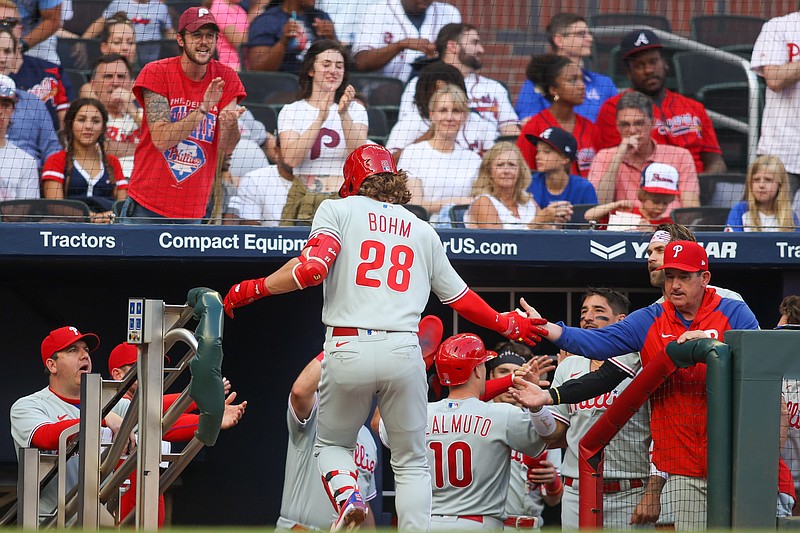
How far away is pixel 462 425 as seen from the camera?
4.89 metres

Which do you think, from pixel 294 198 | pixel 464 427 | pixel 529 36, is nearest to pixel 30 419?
pixel 464 427

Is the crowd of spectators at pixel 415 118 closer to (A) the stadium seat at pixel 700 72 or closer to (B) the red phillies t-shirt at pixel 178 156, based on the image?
(B) the red phillies t-shirt at pixel 178 156

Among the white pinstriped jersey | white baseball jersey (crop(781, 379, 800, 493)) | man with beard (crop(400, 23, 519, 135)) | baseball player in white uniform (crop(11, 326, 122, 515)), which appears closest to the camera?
white baseball jersey (crop(781, 379, 800, 493))

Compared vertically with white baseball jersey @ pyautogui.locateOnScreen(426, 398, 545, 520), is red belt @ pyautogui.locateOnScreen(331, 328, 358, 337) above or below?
above

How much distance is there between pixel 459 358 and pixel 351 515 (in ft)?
3.91

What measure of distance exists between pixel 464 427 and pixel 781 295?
10.1 feet

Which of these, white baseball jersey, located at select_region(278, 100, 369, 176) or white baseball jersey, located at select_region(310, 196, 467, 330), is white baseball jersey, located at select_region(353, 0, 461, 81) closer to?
white baseball jersey, located at select_region(278, 100, 369, 176)

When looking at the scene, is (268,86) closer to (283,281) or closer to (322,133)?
(322,133)

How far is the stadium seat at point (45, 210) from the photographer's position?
6700mm

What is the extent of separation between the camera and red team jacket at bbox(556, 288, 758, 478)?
4.14 meters

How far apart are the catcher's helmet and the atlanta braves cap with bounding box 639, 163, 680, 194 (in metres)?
3.43

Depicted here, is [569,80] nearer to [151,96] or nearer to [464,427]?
[151,96]

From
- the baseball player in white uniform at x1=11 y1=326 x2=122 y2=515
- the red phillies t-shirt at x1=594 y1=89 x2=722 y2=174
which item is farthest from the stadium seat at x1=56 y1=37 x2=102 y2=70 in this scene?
the red phillies t-shirt at x1=594 y1=89 x2=722 y2=174

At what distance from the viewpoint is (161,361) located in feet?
12.5
